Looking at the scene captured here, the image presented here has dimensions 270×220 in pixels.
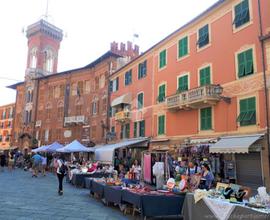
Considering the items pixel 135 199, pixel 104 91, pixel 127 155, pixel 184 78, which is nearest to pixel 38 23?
pixel 104 91

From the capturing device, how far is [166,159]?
17000 millimetres

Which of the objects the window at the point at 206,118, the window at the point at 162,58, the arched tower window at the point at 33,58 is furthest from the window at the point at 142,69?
the arched tower window at the point at 33,58

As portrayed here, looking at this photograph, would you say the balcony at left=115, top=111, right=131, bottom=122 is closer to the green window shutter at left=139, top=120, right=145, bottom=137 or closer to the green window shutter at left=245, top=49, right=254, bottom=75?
the green window shutter at left=139, top=120, right=145, bottom=137

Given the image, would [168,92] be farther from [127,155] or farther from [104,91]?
[104,91]

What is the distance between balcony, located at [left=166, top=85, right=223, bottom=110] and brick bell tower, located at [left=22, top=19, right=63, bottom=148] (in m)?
27.6

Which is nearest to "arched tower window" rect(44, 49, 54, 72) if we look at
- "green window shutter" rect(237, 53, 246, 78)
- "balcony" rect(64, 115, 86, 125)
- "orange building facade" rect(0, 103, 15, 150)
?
"balcony" rect(64, 115, 86, 125)

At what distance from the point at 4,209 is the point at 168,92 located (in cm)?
1421

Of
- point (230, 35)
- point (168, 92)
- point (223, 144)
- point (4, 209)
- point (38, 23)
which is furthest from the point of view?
point (38, 23)

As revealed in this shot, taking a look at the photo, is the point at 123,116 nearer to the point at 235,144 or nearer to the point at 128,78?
the point at 128,78

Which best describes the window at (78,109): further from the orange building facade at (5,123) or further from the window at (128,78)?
the orange building facade at (5,123)

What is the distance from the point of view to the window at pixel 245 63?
14781mm

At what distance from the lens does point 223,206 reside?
6156mm

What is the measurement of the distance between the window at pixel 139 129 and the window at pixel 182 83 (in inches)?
209

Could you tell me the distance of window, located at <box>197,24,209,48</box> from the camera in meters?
17.9
